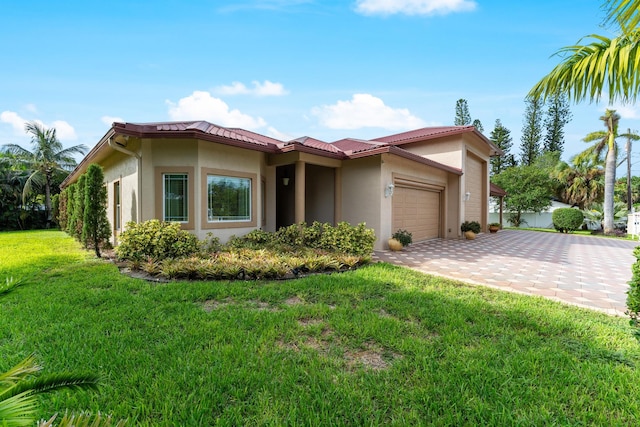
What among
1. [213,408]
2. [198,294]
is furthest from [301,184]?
[213,408]

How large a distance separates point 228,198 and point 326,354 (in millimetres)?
6739

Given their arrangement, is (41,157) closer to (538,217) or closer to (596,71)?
(596,71)

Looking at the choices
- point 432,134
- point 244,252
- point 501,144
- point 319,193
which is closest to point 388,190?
point 319,193

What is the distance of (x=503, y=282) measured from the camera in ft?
21.2

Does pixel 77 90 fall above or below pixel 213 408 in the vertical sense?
above

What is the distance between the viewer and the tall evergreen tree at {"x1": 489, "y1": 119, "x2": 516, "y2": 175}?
39000 millimetres

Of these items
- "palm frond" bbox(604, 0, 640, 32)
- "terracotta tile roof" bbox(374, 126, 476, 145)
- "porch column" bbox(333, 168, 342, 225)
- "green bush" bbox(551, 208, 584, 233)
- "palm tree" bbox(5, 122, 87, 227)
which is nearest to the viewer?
"palm frond" bbox(604, 0, 640, 32)

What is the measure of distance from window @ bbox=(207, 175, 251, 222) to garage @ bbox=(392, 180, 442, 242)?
5527 millimetres

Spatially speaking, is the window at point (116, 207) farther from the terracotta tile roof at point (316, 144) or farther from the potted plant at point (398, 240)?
the potted plant at point (398, 240)

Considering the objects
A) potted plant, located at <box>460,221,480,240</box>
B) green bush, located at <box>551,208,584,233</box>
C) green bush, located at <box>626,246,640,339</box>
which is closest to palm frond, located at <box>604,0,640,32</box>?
green bush, located at <box>626,246,640,339</box>

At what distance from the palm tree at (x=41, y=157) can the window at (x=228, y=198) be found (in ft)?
78.1

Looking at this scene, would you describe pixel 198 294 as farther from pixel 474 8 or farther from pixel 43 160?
pixel 43 160

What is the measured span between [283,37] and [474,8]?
5457mm

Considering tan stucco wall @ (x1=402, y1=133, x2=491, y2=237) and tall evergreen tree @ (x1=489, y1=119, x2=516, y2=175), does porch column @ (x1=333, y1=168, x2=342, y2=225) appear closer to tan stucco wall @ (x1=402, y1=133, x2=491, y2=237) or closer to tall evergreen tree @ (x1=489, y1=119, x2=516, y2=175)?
tan stucco wall @ (x1=402, y1=133, x2=491, y2=237)
